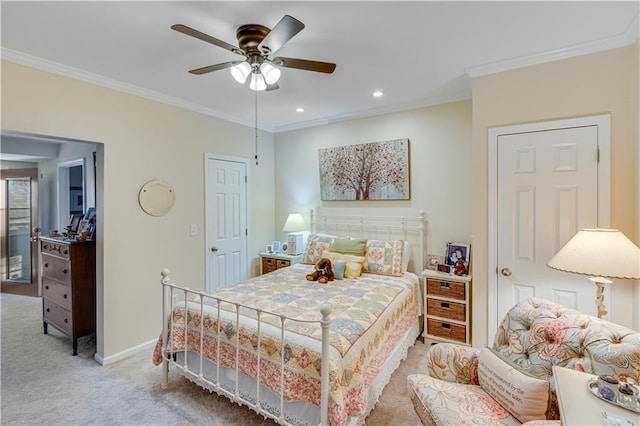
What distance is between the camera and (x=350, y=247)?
144 inches

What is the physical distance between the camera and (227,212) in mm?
4180

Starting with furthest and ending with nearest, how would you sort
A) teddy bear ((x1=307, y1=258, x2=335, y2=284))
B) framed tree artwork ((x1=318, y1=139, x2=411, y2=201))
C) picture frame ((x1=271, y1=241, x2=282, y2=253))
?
picture frame ((x1=271, y1=241, x2=282, y2=253)) < framed tree artwork ((x1=318, y1=139, x2=411, y2=201)) < teddy bear ((x1=307, y1=258, x2=335, y2=284))

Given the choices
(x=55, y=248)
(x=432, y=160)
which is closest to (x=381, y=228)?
(x=432, y=160)

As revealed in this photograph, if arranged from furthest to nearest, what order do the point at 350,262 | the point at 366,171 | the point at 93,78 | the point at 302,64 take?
1. the point at 366,171
2. the point at 350,262
3. the point at 93,78
4. the point at 302,64

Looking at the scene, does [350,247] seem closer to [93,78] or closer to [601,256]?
[601,256]

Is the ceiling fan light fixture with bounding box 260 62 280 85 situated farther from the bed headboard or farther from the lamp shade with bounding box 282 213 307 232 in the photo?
the lamp shade with bounding box 282 213 307 232

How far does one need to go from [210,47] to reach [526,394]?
9.74ft

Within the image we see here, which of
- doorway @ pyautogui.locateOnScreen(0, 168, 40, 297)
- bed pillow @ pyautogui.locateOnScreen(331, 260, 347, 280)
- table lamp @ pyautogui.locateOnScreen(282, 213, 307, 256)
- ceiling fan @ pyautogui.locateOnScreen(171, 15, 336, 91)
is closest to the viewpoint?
ceiling fan @ pyautogui.locateOnScreen(171, 15, 336, 91)

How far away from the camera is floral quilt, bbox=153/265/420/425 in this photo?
179 cm

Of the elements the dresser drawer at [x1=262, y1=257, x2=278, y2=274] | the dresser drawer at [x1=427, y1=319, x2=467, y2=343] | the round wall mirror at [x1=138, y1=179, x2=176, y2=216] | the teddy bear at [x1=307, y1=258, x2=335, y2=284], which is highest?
the round wall mirror at [x1=138, y1=179, x2=176, y2=216]

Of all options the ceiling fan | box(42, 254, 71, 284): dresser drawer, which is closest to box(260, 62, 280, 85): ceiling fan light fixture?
the ceiling fan

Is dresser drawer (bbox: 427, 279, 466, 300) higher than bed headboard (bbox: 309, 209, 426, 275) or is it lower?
lower

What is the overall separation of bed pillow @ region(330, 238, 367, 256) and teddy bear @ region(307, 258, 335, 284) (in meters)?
0.44

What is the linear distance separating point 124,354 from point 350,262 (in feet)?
8.30
